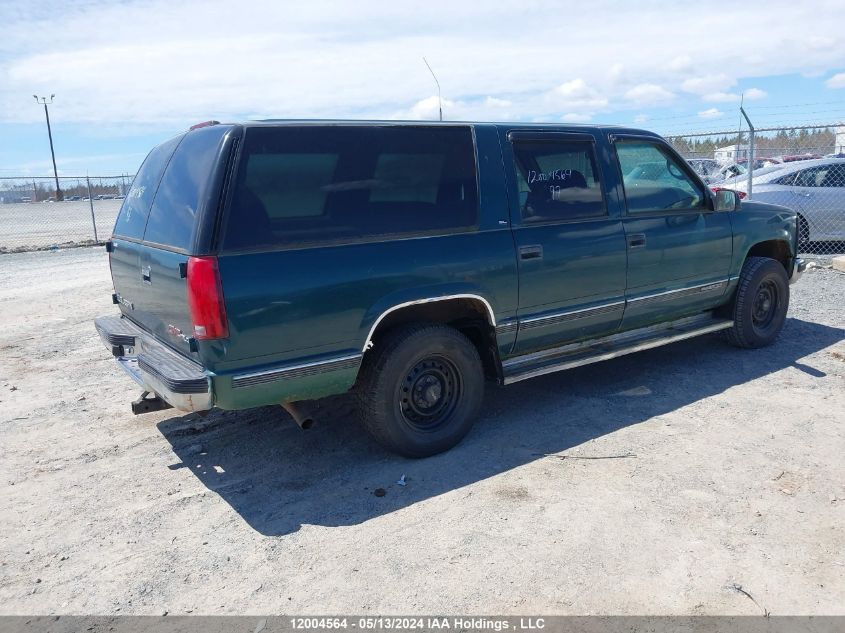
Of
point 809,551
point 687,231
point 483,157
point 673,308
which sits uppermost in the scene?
point 483,157

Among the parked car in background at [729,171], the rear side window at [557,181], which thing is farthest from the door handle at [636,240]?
the parked car in background at [729,171]

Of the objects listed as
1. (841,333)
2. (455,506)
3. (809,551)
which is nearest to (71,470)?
(455,506)

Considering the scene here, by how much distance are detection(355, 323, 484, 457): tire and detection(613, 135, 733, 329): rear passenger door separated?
160 centimetres

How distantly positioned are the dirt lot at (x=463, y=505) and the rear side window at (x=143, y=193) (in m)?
1.45

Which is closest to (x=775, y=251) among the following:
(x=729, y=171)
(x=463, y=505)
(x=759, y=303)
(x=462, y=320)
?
(x=759, y=303)

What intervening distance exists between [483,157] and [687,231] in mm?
2094

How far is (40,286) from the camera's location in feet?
35.5

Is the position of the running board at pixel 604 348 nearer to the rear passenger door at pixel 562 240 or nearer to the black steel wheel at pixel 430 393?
the rear passenger door at pixel 562 240

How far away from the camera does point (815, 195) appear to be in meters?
10.7

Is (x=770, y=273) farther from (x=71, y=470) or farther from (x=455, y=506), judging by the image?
(x=71, y=470)

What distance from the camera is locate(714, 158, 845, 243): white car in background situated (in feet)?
34.8

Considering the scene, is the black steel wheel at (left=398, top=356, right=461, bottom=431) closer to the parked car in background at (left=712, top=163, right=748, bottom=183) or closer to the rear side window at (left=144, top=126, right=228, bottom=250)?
the rear side window at (left=144, top=126, right=228, bottom=250)

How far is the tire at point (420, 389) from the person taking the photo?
13.6ft

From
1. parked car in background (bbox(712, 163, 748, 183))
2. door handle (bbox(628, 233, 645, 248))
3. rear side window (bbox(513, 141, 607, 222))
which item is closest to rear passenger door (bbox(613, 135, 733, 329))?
door handle (bbox(628, 233, 645, 248))
